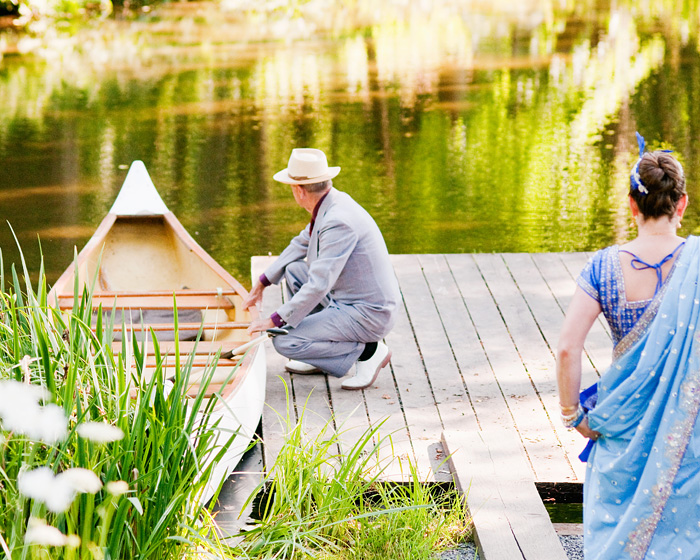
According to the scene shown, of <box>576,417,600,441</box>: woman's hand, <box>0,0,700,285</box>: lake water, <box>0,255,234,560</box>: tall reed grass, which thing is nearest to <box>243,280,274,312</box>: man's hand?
<box>0,255,234,560</box>: tall reed grass

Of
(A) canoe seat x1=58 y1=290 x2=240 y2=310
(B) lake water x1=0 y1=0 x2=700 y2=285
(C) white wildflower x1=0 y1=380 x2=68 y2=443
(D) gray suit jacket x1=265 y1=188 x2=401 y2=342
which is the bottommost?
(B) lake water x1=0 y1=0 x2=700 y2=285

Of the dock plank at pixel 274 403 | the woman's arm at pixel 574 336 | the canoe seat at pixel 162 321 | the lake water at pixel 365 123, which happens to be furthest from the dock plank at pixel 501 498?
the lake water at pixel 365 123

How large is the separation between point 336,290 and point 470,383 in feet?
2.42

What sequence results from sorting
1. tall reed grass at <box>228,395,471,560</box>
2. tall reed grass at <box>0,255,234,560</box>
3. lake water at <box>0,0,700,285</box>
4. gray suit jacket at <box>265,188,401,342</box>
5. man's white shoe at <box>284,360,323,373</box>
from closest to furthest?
tall reed grass at <box>0,255,234,560</box>
tall reed grass at <box>228,395,471,560</box>
gray suit jacket at <box>265,188,401,342</box>
man's white shoe at <box>284,360,323,373</box>
lake water at <box>0,0,700,285</box>

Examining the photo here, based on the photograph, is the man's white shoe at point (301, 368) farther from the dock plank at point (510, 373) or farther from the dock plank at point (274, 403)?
→ the dock plank at point (510, 373)

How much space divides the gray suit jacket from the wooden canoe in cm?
34

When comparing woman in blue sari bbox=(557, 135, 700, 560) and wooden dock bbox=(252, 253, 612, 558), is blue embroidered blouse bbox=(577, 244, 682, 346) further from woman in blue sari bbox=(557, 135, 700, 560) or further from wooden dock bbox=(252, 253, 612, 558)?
wooden dock bbox=(252, 253, 612, 558)

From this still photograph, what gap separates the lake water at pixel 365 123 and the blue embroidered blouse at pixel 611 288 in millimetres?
4272

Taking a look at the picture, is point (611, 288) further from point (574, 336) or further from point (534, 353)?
point (534, 353)

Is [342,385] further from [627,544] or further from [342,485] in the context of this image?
[627,544]

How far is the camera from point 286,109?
458 inches

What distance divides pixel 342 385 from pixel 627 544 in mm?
1901

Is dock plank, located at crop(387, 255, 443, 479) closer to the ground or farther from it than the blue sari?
closer to the ground

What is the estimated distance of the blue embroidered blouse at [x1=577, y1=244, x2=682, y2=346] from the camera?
7.79 ft
